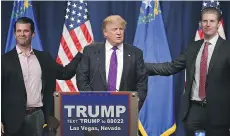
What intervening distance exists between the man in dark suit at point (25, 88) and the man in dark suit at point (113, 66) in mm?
370

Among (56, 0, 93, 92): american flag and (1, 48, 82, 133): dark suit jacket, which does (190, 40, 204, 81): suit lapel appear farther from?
(56, 0, 93, 92): american flag

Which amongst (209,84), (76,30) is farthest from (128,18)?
(209,84)

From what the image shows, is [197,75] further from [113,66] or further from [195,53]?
[113,66]

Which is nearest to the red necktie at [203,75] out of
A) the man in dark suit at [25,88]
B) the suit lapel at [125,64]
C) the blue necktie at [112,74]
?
the suit lapel at [125,64]

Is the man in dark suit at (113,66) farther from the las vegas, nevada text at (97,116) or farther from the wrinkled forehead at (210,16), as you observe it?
the las vegas, nevada text at (97,116)

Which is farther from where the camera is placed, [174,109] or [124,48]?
[174,109]

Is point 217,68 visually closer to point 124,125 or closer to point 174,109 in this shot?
point 124,125

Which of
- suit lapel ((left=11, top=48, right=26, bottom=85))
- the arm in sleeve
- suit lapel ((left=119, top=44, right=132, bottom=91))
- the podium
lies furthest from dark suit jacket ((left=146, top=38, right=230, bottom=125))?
suit lapel ((left=11, top=48, right=26, bottom=85))

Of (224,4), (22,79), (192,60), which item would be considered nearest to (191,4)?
(224,4)

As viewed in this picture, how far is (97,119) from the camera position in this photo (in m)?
3.13

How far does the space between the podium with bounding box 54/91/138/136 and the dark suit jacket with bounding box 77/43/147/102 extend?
855 millimetres

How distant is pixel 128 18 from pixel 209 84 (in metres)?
2.73

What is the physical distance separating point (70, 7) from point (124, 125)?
3.50 m

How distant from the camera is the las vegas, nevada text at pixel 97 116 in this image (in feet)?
10.2
